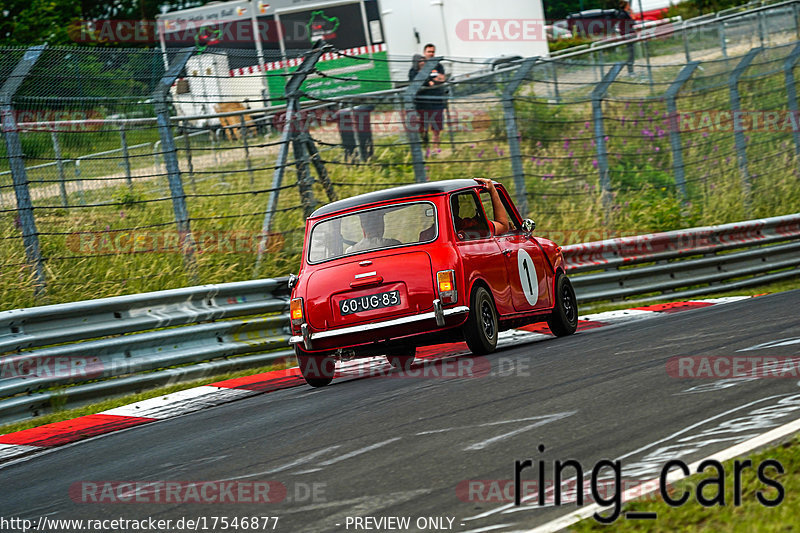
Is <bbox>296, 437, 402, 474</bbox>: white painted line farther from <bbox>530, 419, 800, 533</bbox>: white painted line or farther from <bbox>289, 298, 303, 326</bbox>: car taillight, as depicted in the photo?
<bbox>289, 298, 303, 326</bbox>: car taillight

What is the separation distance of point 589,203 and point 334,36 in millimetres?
10771

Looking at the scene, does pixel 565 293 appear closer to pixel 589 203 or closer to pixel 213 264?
pixel 213 264

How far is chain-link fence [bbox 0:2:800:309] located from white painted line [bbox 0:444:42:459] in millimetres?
2508

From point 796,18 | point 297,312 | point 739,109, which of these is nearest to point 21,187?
point 297,312

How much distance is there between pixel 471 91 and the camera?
52.3ft

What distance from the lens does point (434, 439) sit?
18.8 feet

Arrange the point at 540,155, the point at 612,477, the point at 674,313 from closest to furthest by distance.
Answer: the point at 612,477 < the point at 674,313 < the point at 540,155

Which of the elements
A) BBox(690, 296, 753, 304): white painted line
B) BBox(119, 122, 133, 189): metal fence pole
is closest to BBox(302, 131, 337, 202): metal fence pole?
BBox(119, 122, 133, 189): metal fence pole

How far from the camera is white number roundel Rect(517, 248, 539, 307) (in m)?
10.1

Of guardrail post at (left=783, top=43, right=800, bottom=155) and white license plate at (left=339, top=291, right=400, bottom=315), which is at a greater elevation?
guardrail post at (left=783, top=43, right=800, bottom=155)

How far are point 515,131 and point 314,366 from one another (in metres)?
6.81

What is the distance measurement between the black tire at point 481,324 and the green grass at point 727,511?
4.63 m

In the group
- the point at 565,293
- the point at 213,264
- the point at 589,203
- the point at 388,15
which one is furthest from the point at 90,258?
the point at 388,15

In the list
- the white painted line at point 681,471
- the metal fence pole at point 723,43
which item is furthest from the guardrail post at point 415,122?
the metal fence pole at point 723,43
